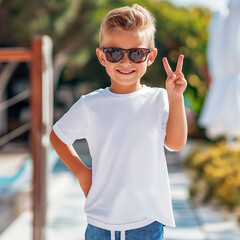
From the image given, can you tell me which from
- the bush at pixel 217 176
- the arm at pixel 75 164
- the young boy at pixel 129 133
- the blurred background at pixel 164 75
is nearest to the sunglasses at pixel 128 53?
the young boy at pixel 129 133

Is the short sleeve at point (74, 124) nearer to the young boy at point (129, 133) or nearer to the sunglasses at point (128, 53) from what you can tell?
the young boy at point (129, 133)

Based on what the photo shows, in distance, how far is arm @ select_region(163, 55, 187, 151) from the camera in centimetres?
176

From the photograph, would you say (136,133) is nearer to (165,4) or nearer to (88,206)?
(88,206)

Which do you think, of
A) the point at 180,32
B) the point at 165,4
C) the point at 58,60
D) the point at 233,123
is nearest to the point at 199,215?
the point at 233,123

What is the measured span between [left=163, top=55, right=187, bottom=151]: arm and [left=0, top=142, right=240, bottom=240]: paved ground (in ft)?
8.76

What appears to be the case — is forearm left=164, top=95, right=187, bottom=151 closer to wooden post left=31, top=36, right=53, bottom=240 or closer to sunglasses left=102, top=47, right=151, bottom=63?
sunglasses left=102, top=47, right=151, bottom=63

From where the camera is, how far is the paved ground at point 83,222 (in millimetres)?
4578

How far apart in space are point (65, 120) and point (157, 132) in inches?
12.4

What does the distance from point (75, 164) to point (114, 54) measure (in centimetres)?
40

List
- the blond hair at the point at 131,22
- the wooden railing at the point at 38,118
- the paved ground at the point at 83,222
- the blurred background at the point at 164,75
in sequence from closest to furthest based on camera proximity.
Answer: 1. the blond hair at the point at 131,22
2. the wooden railing at the point at 38,118
3. the paved ground at the point at 83,222
4. the blurred background at the point at 164,75

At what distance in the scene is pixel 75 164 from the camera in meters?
1.87

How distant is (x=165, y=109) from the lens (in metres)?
1.81

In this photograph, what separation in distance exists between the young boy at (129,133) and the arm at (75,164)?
51mm

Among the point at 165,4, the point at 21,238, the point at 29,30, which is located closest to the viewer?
the point at 21,238
